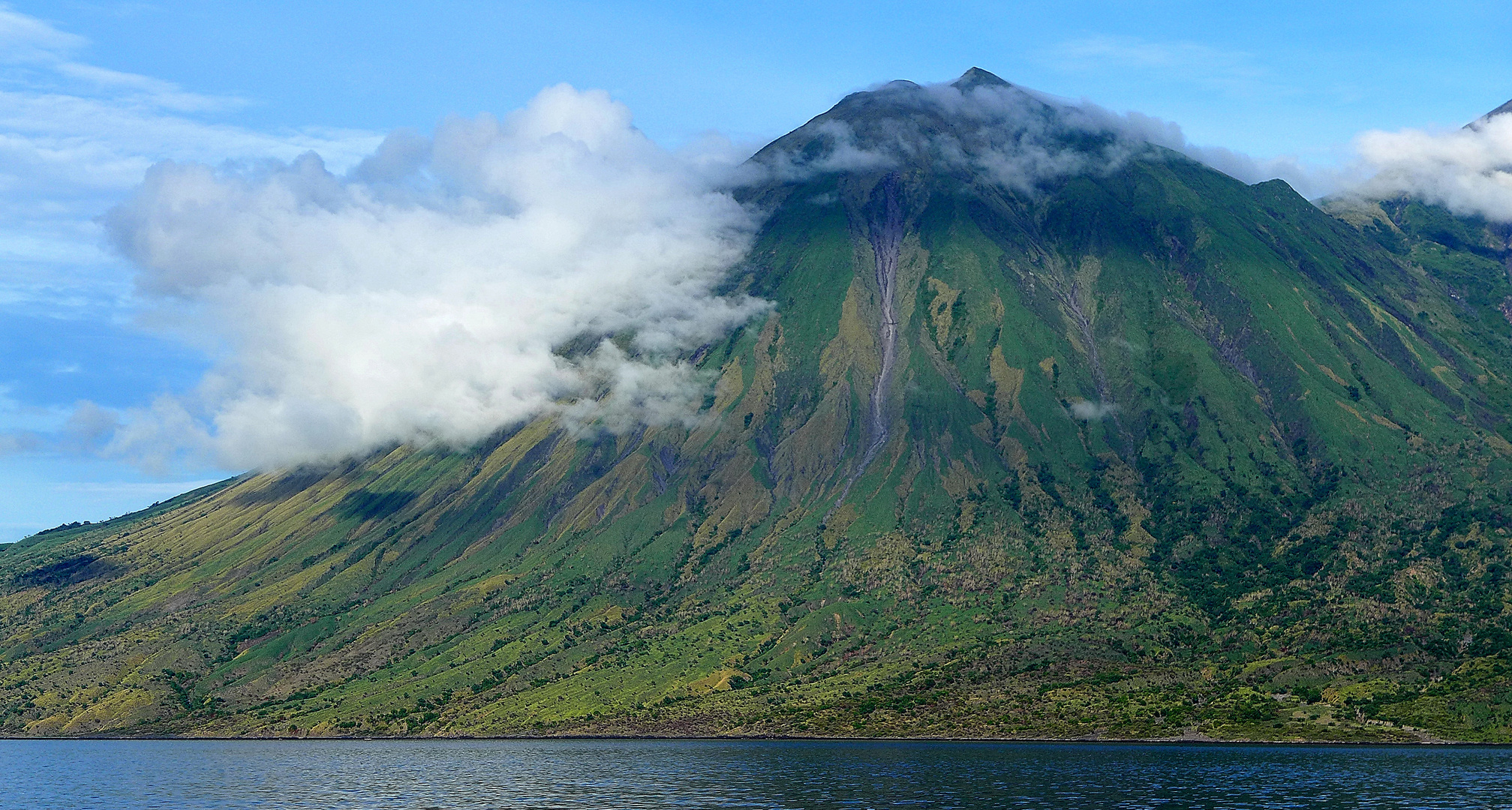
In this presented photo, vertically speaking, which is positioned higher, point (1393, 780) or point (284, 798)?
point (284, 798)

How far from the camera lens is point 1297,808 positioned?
524ft

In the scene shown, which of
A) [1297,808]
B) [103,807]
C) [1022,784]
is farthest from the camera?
[1022,784]

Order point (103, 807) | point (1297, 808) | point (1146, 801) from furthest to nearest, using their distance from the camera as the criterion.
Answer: point (103, 807), point (1146, 801), point (1297, 808)

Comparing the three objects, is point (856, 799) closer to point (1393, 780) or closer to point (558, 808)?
point (558, 808)

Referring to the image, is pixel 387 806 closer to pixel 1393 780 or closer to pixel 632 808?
pixel 632 808

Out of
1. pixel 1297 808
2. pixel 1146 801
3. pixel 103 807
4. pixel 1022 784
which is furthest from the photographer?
pixel 1022 784

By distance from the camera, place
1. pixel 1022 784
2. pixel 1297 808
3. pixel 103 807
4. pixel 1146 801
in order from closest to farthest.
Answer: pixel 1297 808, pixel 1146 801, pixel 103 807, pixel 1022 784

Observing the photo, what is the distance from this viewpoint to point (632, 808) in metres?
167

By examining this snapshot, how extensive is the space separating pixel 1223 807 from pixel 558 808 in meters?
83.7

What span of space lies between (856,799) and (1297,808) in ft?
180

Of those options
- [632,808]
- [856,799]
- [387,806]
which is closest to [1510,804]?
[856,799]

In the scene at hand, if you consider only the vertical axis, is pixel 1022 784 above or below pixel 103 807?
below

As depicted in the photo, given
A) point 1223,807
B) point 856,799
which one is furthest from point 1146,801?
point 856,799

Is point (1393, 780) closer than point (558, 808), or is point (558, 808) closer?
point (558, 808)
